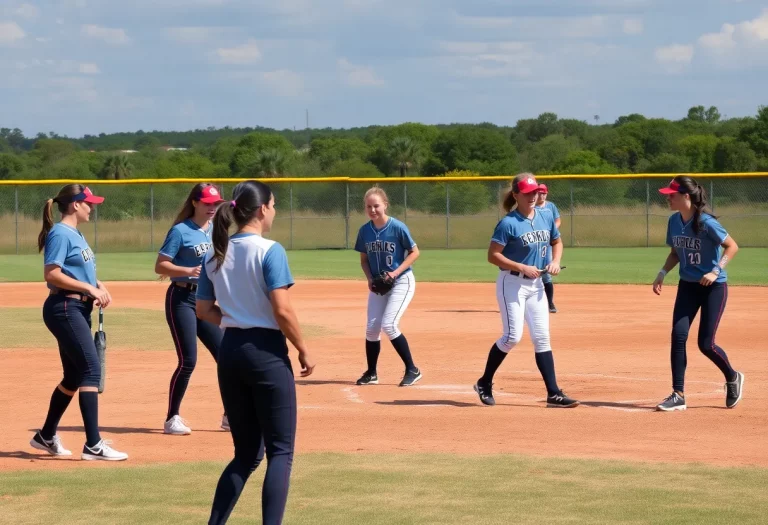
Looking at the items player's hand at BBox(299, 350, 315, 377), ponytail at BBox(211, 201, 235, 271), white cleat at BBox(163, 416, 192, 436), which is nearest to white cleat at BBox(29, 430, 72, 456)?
white cleat at BBox(163, 416, 192, 436)

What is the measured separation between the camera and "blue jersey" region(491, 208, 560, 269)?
31.3 feet

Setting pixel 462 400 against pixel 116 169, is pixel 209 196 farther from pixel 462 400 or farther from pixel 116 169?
pixel 116 169

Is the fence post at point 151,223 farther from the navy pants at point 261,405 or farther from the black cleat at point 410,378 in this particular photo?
the navy pants at point 261,405

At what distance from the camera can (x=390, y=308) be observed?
36.5ft

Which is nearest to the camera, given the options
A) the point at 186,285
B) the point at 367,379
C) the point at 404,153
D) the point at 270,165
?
the point at 186,285

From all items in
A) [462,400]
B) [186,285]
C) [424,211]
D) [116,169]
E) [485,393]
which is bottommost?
[462,400]

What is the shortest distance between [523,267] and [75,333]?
3.75 m

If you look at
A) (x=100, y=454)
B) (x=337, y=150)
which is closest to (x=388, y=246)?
(x=100, y=454)

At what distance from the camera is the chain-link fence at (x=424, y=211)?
36.1 m

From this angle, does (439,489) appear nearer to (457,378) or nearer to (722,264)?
(722,264)

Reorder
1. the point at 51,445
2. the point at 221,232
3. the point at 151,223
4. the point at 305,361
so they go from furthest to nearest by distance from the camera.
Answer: the point at 151,223 → the point at 51,445 → the point at 305,361 → the point at 221,232

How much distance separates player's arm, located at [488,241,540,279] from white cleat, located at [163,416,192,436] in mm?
2850

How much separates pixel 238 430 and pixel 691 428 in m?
4.61

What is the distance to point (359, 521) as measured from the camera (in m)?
6.22
